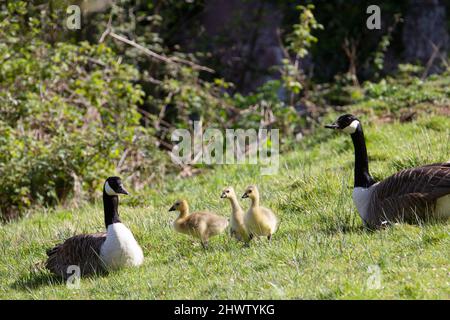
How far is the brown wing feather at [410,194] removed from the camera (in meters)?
7.09

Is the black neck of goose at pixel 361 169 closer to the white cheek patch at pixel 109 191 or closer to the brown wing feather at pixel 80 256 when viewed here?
the white cheek patch at pixel 109 191

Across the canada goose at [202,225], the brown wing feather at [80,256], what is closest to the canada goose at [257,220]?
the canada goose at [202,225]

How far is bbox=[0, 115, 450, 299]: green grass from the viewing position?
6129mm

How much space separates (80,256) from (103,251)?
10.5 inches

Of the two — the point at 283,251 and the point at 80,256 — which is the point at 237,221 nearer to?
the point at 283,251

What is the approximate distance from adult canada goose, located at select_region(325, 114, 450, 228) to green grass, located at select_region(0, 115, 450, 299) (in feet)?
0.59

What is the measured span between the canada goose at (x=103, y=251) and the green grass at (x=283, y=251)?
148 millimetres

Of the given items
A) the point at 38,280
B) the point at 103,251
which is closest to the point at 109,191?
the point at 103,251

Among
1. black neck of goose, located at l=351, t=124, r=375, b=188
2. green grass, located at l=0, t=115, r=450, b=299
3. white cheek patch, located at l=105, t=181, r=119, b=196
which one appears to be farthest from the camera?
black neck of goose, located at l=351, t=124, r=375, b=188

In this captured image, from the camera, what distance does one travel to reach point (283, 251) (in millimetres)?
6957

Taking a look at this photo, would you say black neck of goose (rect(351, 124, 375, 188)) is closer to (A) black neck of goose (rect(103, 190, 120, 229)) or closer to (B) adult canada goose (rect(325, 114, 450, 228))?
(B) adult canada goose (rect(325, 114, 450, 228))

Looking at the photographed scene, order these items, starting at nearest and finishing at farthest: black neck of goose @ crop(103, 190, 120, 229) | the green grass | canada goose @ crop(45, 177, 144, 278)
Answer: the green grass, canada goose @ crop(45, 177, 144, 278), black neck of goose @ crop(103, 190, 120, 229)

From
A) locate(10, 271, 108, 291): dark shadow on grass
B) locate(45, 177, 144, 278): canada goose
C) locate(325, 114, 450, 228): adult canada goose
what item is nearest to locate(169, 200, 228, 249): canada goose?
locate(45, 177, 144, 278): canada goose

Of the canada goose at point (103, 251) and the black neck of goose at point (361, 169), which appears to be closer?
the canada goose at point (103, 251)
